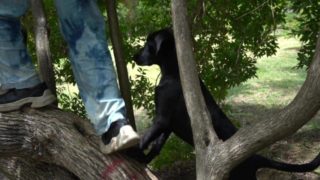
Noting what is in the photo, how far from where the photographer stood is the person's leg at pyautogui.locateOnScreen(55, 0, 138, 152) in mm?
2826

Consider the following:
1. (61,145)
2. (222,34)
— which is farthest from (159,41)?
(222,34)

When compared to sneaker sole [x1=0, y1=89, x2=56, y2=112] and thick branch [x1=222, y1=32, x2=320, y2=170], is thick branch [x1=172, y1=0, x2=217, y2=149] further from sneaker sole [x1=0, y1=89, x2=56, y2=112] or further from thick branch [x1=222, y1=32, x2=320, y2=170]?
sneaker sole [x1=0, y1=89, x2=56, y2=112]

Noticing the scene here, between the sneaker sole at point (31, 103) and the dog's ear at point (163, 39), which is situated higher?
the dog's ear at point (163, 39)

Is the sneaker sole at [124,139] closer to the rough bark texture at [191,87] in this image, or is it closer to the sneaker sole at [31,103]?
the rough bark texture at [191,87]

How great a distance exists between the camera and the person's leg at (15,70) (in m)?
2.87

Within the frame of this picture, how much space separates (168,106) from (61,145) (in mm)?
884

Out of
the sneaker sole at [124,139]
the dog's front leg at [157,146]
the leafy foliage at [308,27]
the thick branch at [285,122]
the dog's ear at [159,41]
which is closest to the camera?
the thick branch at [285,122]

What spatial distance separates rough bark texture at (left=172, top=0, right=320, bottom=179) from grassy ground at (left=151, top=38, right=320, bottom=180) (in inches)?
53.4

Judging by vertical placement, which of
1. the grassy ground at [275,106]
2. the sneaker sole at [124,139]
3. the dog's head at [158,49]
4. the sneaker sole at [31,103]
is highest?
the dog's head at [158,49]

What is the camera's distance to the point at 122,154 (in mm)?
2938

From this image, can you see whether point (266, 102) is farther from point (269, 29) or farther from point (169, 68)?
point (169, 68)

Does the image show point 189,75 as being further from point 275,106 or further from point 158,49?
point 275,106

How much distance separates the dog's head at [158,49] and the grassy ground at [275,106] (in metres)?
Answer: 0.89

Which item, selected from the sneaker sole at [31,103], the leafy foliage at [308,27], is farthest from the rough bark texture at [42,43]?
the leafy foliage at [308,27]
